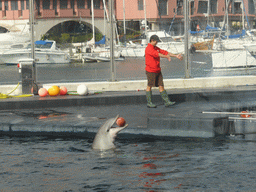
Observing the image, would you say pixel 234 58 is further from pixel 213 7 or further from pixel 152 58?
pixel 152 58

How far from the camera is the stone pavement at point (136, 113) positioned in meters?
9.88

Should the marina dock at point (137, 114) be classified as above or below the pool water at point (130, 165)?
above

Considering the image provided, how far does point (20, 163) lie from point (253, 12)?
1335cm

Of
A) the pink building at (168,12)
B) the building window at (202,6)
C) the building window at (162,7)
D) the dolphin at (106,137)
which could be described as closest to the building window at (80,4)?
the pink building at (168,12)

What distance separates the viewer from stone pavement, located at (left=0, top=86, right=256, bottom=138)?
988 cm

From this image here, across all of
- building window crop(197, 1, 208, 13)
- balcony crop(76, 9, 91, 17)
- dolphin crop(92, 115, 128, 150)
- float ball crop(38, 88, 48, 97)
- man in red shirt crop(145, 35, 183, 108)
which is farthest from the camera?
balcony crop(76, 9, 91, 17)

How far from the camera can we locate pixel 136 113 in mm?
12320

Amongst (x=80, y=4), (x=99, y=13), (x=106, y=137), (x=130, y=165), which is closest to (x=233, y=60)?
(x=106, y=137)

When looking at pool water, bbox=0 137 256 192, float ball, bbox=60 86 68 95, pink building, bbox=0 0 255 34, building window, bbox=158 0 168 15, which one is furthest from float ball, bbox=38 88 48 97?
building window, bbox=158 0 168 15

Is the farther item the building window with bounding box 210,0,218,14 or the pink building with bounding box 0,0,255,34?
the building window with bounding box 210,0,218,14

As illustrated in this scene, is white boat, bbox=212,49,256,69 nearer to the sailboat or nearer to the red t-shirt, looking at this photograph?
the sailboat

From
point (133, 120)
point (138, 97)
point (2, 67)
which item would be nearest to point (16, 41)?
point (2, 67)

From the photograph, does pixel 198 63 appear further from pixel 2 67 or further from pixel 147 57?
pixel 2 67

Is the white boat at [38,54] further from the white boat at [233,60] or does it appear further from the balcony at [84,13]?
the balcony at [84,13]
